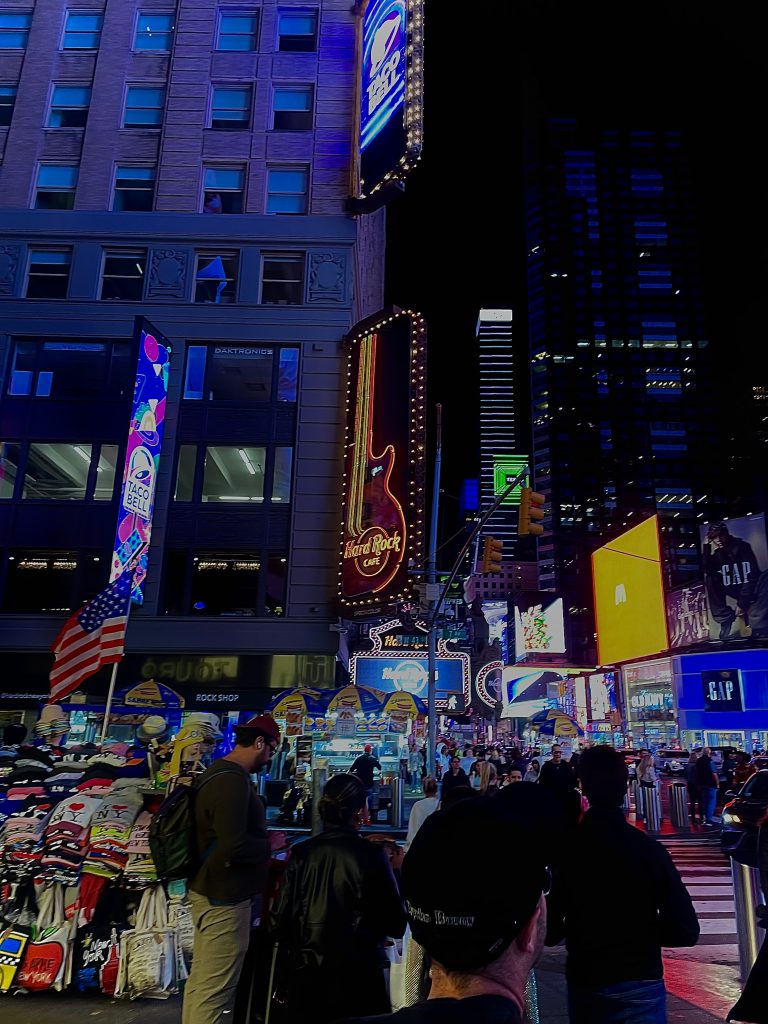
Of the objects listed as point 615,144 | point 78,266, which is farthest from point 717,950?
point 615,144

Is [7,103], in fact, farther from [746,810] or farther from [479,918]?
[479,918]

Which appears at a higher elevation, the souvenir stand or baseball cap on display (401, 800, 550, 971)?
baseball cap on display (401, 800, 550, 971)

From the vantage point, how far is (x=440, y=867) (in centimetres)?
175

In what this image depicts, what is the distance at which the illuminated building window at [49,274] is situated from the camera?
81.1 ft

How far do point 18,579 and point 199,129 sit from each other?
17.6m

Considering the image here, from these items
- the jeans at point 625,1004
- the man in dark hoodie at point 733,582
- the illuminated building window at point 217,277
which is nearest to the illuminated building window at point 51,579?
the illuminated building window at point 217,277

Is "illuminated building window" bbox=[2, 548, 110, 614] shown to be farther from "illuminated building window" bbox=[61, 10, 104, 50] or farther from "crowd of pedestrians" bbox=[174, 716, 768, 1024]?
"illuminated building window" bbox=[61, 10, 104, 50]

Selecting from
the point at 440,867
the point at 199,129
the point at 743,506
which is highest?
the point at 743,506

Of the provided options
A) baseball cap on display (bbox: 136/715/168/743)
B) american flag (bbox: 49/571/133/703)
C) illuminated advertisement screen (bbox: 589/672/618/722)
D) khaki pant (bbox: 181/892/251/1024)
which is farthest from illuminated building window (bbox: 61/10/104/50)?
illuminated advertisement screen (bbox: 589/672/618/722)

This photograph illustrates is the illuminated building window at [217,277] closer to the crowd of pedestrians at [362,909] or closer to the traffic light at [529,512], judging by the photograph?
the traffic light at [529,512]

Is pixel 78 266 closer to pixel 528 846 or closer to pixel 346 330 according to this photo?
pixel 346 330

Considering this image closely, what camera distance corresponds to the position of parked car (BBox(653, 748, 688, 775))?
27812 mm

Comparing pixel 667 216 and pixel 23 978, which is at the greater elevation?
pixel 667 216

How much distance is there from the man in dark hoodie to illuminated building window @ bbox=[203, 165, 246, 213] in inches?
915
